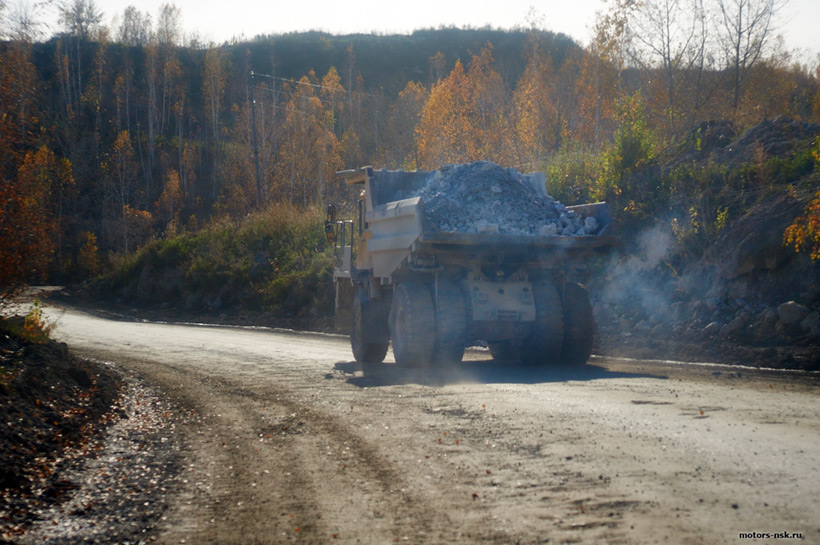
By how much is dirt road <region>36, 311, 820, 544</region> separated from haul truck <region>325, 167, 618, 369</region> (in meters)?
1.25

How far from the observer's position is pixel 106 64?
92875 mm

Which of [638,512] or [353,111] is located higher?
[353,111]

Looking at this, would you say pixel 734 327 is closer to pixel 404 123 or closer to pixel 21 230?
pixel 21 230

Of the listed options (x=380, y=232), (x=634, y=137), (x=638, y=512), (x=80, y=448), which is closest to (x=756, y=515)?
(x=638, y=512)

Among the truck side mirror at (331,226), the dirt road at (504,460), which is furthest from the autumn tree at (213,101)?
the dirt road at (504,460)

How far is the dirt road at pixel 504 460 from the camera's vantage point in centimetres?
429

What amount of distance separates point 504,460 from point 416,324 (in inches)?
213

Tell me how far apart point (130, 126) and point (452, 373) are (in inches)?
3279

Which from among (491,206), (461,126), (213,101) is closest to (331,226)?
(491,206)

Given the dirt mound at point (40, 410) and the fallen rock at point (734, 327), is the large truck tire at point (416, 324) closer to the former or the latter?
the dirt mound at point (40, 410)

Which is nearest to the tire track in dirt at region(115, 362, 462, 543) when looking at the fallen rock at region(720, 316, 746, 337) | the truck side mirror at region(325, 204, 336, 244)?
the truck side mirror at region(325, 204, 336, 244)

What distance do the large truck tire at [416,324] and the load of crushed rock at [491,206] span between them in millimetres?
1051

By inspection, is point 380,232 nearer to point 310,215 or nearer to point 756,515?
point 756,515

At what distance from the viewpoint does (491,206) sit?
38.4 feet
